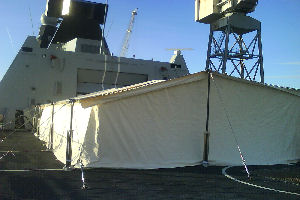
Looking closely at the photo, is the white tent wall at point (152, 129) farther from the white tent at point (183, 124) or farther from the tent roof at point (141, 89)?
the tent roof at point (141, 89)

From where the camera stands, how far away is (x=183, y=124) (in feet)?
34.3

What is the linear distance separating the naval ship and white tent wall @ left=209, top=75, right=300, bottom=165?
21.5 metres

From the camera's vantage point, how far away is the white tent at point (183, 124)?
952 centimetres

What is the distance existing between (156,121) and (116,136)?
146cm

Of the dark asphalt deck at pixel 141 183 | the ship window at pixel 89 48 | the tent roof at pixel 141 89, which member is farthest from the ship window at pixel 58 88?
the tent roof at pixel 141 89

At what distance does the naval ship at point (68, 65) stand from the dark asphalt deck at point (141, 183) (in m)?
19.6

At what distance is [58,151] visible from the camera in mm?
11758

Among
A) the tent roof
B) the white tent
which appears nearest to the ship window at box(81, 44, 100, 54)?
the white tent

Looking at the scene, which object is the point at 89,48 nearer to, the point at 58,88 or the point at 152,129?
the point at 58,88

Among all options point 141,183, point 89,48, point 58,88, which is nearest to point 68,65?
point 58,88

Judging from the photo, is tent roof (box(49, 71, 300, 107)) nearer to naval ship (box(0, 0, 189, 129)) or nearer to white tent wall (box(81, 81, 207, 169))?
white tent wall (box(81, 81, 207, 169))

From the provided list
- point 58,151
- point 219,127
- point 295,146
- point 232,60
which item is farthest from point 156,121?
point 232,60

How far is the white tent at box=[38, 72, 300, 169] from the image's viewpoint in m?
9.52

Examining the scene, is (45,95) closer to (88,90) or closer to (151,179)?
(88,90)
